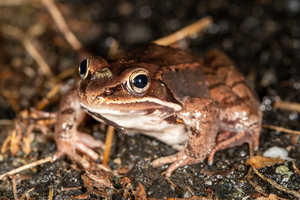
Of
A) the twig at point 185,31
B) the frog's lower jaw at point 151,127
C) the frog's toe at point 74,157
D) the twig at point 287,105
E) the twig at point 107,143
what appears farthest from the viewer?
the twig at point 185,31

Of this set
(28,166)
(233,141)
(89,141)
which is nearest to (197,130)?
(233,141)

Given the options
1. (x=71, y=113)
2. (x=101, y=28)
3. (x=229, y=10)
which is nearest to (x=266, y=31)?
(x=229, y=10)

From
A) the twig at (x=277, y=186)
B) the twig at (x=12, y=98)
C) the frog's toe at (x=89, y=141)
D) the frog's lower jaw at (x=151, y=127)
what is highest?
the twig at (x=12, y=98)

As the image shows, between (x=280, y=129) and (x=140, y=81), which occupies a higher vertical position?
(x=140, y=81)

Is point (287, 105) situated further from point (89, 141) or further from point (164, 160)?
point (89, 141)

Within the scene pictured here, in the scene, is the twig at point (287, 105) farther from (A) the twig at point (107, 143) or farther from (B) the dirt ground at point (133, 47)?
(A) the twig at point (107, 143)

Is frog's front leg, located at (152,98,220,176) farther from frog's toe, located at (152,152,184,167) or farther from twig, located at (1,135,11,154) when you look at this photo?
twig, located at (1,135,11,154)

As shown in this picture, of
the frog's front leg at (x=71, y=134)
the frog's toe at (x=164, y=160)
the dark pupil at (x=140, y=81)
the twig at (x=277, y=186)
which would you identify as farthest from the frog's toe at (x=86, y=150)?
the twig at (x=277, y=186)
